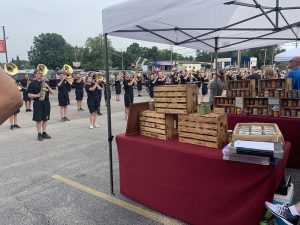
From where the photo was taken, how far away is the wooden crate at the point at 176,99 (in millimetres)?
3626

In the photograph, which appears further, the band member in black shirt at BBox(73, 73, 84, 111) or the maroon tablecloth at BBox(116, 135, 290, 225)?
the band member in black shirt at BBox(73, 73, 84, 111)

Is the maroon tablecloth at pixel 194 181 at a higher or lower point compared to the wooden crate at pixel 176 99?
lower

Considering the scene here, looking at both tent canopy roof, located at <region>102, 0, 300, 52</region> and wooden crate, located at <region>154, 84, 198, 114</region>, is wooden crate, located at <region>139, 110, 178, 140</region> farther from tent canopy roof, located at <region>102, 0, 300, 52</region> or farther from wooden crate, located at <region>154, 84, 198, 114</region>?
tent canopy roof, located at <region>102, 0, 300, 52</region>

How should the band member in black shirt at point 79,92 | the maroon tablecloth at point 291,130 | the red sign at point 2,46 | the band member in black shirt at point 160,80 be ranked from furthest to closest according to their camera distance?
1. the red sign at point 2,46
2. the band member in black shirt at point 160,80
3. the band member in black shirt at point 79,92
4. the maroon tablecloth at point 291,130

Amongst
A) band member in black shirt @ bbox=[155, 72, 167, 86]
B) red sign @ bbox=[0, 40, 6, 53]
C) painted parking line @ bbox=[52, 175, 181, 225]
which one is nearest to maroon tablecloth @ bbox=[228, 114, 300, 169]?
painted parking line @ bbox=[52, 175, 181, 225]

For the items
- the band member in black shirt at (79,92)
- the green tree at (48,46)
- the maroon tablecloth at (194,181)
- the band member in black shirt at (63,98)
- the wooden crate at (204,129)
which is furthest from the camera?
the green tree at (48,46)

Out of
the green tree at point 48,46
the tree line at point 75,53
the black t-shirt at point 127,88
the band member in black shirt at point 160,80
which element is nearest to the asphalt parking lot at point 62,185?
the black t-shirt at point 127,88

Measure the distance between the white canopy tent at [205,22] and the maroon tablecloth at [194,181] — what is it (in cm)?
73

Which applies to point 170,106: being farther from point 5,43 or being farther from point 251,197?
point 5,43

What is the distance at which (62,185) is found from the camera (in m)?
4.90

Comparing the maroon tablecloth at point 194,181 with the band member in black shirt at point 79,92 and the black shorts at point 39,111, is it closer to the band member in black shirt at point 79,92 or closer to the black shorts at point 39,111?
the black shorts at point 39,111

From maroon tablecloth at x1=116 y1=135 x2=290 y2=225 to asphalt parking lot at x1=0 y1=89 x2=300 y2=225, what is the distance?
267mm

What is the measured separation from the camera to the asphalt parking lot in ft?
12.5

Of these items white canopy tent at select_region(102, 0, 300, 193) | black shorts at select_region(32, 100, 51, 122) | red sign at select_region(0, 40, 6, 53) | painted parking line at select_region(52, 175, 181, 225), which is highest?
red sign at select_region(0, 40, 6, 53)
